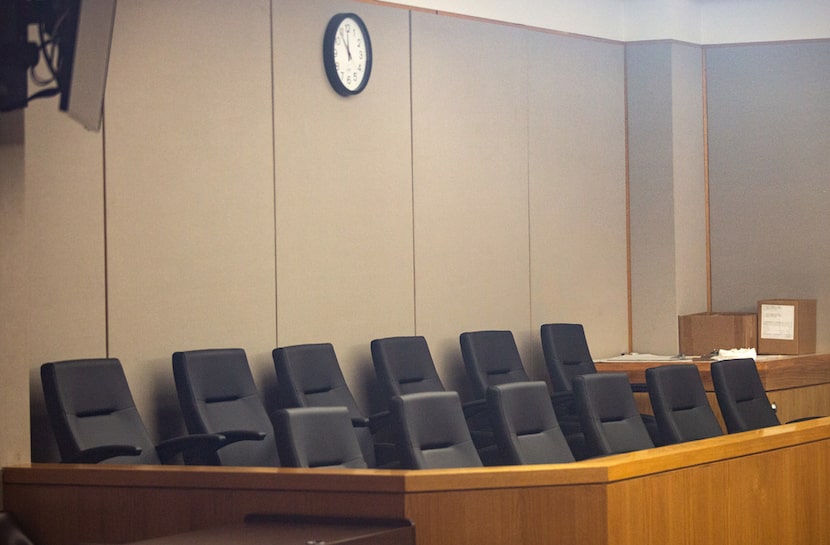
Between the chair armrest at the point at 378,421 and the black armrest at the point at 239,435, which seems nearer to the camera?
the black armrest at the point at 239,435

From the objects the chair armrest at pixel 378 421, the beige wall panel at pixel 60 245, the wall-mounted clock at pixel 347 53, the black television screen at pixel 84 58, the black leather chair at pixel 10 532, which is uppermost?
the wall-mounted clock at pixel 347 53

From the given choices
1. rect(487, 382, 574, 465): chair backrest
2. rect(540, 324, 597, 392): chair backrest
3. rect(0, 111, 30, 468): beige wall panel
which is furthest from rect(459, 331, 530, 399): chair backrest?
rect(0, 111, 30, 468): beige wall panel

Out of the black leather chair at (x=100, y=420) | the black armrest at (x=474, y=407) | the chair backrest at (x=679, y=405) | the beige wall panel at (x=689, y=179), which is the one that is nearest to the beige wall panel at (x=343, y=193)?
the black armrest at (x=474, y=407)

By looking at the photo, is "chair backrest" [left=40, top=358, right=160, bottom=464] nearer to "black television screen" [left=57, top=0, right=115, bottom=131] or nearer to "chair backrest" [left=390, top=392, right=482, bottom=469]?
"chair backrest" [left=390, top=392, right=482, bottom=469]

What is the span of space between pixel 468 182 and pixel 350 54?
3.75 ft

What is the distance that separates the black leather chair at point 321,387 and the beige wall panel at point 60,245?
2.94 feet

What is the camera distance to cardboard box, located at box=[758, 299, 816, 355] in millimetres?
7225

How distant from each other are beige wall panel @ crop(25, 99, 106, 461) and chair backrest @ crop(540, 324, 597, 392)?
2822mm

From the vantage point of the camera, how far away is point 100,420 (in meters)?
4.47

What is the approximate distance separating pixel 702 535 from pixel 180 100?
3.13 metres

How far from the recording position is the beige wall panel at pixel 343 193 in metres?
5.83

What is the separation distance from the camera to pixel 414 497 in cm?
328

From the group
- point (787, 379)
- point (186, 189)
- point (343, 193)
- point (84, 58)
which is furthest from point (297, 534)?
point (787, 379)

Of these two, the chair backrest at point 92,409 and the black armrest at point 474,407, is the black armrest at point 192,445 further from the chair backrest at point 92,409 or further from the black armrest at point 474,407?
the black armrest at point 474,407
